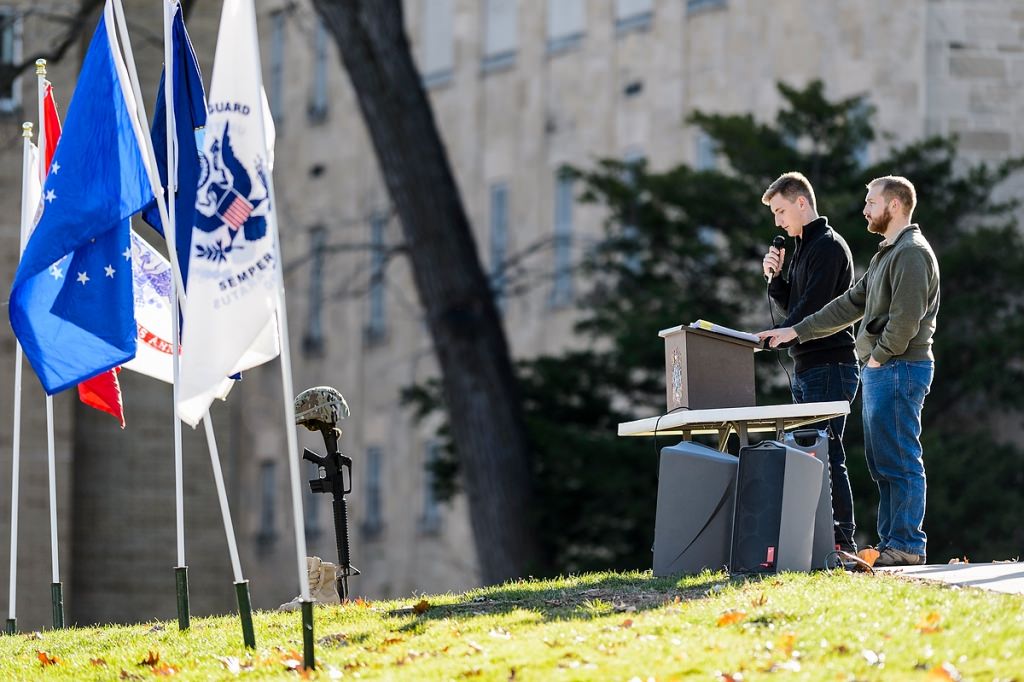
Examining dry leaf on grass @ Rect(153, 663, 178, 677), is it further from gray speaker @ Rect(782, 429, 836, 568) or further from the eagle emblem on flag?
Result: gray speaker @ Rect(782, 429, 836, 568)

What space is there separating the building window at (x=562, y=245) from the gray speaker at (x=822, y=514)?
24.2 meters

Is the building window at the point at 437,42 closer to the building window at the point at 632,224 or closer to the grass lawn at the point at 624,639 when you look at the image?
the building window at the point at 632,224

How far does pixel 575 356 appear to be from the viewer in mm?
25859

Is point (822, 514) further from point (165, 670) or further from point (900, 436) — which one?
point (165, 670)

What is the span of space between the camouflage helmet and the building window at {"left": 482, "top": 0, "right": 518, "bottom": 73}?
26.0 metres

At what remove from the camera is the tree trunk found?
23.2m

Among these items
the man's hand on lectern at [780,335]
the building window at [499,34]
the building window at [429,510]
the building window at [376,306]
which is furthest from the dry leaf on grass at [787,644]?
the building window at [376,306]

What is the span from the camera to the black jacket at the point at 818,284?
1211cm

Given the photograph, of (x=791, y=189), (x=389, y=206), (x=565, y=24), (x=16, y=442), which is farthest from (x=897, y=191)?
(x=389, y=206)

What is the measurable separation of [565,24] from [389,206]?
17.8 ft

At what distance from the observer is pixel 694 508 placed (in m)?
11.7

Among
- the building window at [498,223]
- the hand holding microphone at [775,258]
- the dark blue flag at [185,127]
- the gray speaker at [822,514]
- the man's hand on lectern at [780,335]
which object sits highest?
the building window at [498,223]

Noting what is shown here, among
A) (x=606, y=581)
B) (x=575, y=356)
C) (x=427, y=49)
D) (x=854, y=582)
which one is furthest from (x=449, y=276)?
(x=427, y=49)

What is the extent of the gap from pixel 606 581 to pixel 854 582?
192 centimetres
